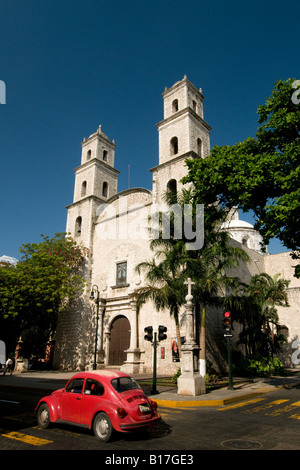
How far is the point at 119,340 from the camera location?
24.5 meters

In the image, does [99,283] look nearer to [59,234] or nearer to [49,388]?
[59,234]

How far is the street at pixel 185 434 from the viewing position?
5.62m

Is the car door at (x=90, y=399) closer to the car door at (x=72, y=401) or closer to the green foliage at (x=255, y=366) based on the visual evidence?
the car door at (x=72, y=401)

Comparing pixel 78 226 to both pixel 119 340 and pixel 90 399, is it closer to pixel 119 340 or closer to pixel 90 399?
pixel 119 340

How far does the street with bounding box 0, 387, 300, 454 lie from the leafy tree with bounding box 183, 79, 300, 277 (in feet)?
16.4

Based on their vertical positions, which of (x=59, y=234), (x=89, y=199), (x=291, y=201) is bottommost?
(x=291, y=201)

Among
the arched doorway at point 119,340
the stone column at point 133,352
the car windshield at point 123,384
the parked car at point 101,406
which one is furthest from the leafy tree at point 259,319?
the parked car at point 101,406

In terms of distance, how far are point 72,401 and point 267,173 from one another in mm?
9000

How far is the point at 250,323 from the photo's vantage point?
20.6 metres

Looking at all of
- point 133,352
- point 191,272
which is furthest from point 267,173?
point 133,352

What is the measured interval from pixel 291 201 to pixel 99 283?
19.6 m

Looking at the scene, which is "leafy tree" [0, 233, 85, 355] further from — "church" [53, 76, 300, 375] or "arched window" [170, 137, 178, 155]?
"arched window" [170, 137, 178, 155]

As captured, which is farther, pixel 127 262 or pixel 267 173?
pixel 127 262
